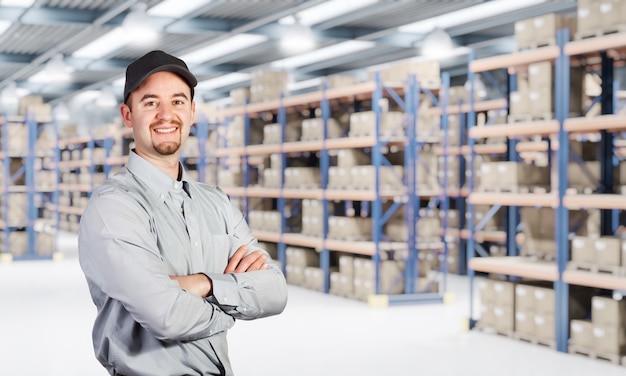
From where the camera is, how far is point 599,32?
7.84m

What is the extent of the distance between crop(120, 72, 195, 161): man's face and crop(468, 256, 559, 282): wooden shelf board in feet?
20.5

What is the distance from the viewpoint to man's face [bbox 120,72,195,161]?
2551mm

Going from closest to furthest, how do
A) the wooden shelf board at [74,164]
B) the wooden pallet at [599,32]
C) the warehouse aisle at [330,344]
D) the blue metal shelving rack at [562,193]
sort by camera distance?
1. the warehouse aisle at [330,344]
2. the wooden pallet at [599,32]
3. the blue metal shelving rack at [562,193]
4. the wooden shelf board at [74,164]

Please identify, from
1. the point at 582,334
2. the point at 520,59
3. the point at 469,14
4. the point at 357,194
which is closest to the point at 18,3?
the point at 357,194

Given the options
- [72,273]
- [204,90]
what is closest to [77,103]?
[204,90]

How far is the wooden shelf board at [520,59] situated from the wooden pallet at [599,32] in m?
0.25

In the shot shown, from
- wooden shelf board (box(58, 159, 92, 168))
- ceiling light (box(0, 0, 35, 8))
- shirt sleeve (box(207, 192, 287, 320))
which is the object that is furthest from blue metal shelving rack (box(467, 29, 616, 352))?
wooden shelf board (box(58, 159, 92, 168))

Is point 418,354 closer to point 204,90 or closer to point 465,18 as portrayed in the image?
point 465,18

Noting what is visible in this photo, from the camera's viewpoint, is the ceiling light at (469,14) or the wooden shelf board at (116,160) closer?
the ceiling light at (469,14)

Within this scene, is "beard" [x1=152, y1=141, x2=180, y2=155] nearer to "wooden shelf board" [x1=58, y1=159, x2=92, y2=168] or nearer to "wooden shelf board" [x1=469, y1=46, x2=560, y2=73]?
"wooden shelf board" [x1=469, y1=46, x2=560, y2=73]

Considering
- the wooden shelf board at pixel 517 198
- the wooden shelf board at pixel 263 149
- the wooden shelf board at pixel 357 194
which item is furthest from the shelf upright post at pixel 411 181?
the wooden shelf board at pixel 263 149

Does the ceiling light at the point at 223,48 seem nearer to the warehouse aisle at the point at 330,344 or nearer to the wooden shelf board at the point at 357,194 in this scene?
the wooden shelf board at the point at 357,194

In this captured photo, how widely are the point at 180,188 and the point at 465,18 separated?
13.4 metres

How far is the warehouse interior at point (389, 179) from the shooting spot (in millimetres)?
7914
